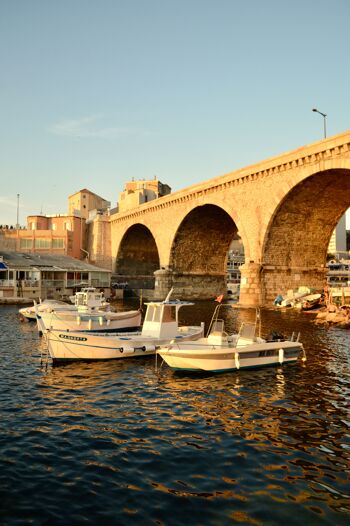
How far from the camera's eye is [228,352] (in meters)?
17.6

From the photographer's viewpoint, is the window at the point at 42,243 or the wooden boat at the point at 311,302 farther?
the window at the point at 42,243

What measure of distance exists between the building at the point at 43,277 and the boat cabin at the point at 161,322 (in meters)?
34.5

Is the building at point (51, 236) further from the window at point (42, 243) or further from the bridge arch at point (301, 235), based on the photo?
the bridge arch at point (301, 235)

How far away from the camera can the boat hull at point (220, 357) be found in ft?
56.9

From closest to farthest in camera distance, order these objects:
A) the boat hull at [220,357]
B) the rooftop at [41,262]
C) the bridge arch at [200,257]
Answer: the boat hull at [220,357] < the rooftop at [41,262] < the bridge arch at [200,257]

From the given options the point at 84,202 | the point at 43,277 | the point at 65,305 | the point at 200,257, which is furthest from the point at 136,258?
the point at 65,305

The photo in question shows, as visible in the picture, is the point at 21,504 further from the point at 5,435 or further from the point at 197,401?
the point at 197,401

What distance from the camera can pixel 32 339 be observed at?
85.6 ft

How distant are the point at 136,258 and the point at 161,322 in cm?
6632

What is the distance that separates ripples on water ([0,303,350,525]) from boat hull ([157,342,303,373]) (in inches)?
18.3

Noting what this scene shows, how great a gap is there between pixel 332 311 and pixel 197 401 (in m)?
26.3

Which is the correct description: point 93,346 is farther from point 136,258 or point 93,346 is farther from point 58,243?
point 136,258

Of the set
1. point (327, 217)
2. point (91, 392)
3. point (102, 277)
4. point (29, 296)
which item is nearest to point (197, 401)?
point (91, 392)

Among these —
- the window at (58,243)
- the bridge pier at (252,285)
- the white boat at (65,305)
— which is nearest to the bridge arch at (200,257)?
the bridge pier at (252,285)
